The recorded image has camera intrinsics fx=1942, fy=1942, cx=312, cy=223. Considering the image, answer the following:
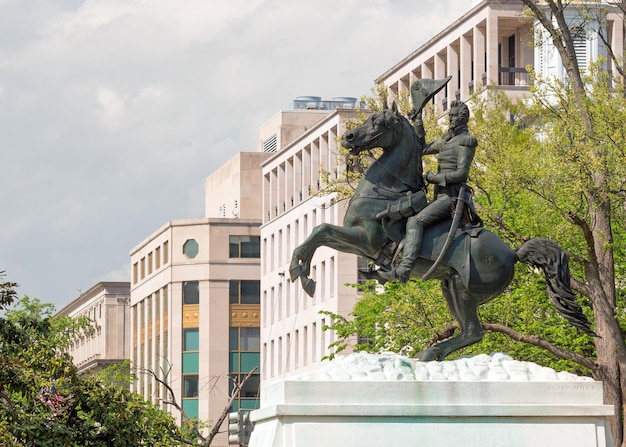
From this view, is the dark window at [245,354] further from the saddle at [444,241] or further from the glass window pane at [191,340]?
the saddle at [444,241]

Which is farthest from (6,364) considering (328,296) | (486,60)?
(328,296)

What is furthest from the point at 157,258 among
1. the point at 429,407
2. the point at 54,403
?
the point at 429,407

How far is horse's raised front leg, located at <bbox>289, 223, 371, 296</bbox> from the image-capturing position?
23.3m

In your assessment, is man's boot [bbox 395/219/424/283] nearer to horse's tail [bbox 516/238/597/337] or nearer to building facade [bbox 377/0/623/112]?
horse's tail [bbox 516/238/597/337]

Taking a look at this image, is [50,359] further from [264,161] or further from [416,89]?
[264,161]

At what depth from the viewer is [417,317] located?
154ft

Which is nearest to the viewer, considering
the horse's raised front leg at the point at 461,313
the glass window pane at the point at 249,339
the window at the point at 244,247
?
the horse's raised front leg at the point at 461,313

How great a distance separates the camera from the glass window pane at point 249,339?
118 metres

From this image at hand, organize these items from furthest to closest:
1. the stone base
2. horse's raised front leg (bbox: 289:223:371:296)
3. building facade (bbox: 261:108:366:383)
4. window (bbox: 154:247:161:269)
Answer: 1. window (bbox: 154:247:161:269)
2. building facade (bbox: 261:108:366:383)
3. horse's raised front leg (bbox: 289:223:371:296)
4. the stone base

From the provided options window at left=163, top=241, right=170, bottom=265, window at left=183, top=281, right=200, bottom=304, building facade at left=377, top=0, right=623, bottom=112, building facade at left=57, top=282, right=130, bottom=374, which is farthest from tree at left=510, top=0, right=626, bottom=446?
building facade at left=57, top=282, right=130, bottom=374

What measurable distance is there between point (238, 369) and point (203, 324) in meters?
3.63

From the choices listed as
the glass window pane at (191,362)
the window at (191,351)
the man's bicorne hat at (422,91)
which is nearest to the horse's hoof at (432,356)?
the man's bicorne hat at (422,91)

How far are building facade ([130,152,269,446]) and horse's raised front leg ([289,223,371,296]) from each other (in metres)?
90.2

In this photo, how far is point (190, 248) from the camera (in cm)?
12138
